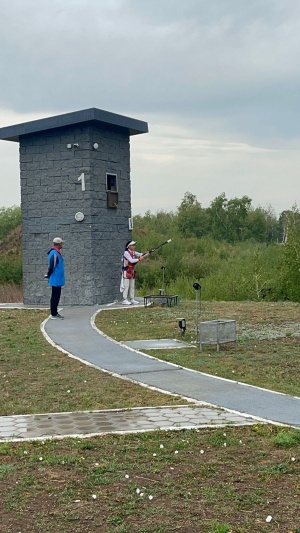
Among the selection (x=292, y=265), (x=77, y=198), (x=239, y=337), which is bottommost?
(x=239, y=337)

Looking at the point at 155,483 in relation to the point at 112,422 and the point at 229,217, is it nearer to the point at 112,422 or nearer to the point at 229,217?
the point at 112,422

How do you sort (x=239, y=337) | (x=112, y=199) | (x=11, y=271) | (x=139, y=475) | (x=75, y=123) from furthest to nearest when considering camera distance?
(x=11, y=271) < (x=112, y=199) < (x=75, y=123) < (x=239, y=337) < (x=139, y=475)

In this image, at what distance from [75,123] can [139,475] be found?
41.9 feet

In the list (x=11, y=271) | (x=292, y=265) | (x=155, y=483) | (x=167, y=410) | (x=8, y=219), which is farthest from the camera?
(x=8, y=219)

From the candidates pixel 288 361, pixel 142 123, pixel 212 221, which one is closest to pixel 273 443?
pixel 288 361

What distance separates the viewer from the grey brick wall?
A: 55.1ft

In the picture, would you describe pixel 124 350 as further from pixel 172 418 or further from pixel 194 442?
pixel 194 442

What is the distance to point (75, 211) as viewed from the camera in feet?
55.5

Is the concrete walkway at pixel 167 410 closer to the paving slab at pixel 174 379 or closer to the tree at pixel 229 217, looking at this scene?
the paving slab at pixel 174 379

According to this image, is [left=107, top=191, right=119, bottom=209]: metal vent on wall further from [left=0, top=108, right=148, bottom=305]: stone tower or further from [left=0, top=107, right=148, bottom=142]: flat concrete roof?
[left=0, top=107, right=148, bottom=142]: flat concrete roof

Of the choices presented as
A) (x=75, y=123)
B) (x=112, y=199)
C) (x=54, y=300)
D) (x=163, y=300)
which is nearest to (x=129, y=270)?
(x=163, y=300)

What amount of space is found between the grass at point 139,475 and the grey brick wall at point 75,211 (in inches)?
334

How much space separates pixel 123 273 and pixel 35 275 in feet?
8.16

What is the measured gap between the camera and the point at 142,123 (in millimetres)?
18141
